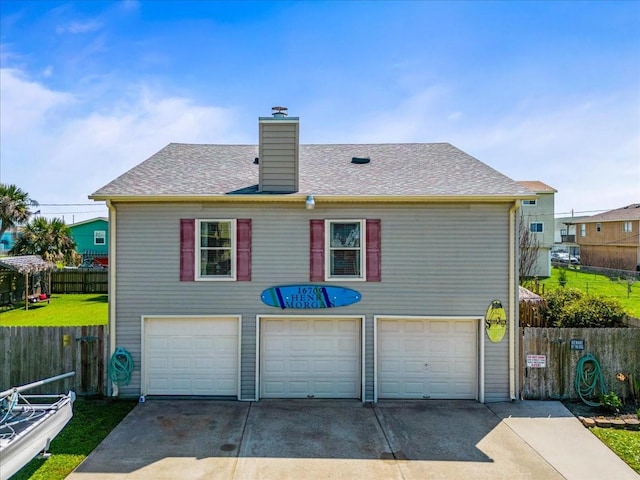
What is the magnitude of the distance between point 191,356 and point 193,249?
246 centimetres

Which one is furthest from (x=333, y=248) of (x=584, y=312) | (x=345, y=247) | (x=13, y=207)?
(x=13, y=207)

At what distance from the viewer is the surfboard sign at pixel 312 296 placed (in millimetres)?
9039

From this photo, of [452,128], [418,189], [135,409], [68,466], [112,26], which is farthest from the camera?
[452,128]

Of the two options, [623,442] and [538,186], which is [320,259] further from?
[538,186]

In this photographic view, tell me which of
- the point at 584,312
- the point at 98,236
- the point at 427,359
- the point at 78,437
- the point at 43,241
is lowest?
the point at 78,437

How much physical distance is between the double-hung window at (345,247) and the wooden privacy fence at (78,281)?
1767 cm

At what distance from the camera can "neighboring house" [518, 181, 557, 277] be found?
91.1 ft

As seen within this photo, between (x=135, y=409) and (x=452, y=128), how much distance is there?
11.6 meters

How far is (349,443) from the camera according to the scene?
701 centimetres

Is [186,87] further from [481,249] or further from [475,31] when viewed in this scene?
[481,249]

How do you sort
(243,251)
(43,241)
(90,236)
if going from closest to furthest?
1. (243,251)
2. (43,241)
3. (90,236)

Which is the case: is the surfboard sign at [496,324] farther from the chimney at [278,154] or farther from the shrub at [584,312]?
the chimney at [278,154]

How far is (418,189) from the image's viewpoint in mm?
9102

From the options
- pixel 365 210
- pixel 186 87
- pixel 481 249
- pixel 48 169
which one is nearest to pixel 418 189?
pixel 365 210
